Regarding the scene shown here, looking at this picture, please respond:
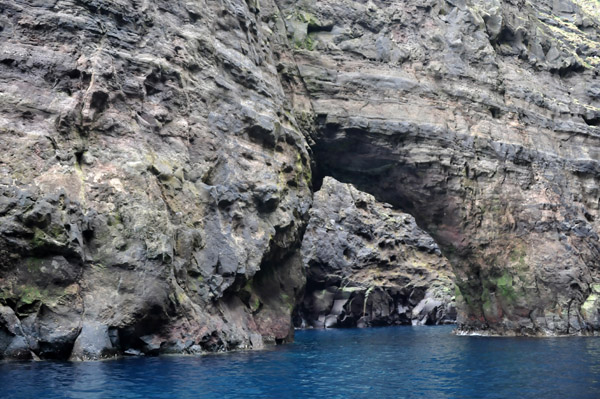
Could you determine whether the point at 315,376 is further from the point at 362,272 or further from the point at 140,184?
the point at 362,272

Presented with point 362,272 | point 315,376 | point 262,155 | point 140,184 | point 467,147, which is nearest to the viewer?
point 315,376

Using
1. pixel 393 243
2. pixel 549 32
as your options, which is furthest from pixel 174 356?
pixel 393 243

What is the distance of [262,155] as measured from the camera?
101 feet

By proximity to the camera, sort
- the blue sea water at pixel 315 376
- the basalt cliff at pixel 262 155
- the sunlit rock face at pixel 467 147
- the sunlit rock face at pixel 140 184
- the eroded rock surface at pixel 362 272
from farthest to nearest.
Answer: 1. the eroded rock surface at pixel 362 272
2. the sunlit rock face at pixel 467 147
3. the basalt cliff at pixel 262 155
4. the sunlit rock face at pixel 140 184
5. the blue sea water at pixel 315 376

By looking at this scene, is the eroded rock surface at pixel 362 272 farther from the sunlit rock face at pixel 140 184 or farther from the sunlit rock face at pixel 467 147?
the sunlit rock face at pixel 140 184

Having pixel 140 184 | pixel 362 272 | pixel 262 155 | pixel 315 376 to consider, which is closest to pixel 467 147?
pixel 262 155

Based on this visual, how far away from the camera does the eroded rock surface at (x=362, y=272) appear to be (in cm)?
6844

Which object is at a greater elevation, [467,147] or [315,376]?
[467,147]

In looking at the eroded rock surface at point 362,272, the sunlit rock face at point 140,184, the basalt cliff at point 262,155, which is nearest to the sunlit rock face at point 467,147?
the basalt cliff at point 262,155

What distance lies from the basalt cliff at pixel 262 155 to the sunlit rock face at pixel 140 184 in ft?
0.27

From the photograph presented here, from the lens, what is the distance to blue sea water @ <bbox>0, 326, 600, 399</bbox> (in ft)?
50.0

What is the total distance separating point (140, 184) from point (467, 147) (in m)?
22.1

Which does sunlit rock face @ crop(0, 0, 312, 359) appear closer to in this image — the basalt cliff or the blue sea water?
the basalt cliff

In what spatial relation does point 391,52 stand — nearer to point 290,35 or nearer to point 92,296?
point 290,35
